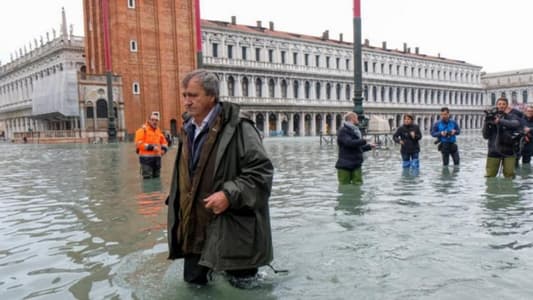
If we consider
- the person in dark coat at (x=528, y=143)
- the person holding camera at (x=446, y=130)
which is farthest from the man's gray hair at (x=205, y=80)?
the person in dark coat at (x=528, y=143)

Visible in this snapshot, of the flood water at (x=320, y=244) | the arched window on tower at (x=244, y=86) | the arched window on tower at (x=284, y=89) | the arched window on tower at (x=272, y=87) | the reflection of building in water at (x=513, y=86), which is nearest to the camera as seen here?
the flood water at (x=320, y=244)

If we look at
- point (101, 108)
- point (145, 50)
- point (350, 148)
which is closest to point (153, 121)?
point (350, 148)

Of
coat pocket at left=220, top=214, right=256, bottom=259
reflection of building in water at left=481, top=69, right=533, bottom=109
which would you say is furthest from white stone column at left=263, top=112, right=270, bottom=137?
coat pocket at left=220, top=214, right=256, bottom=259

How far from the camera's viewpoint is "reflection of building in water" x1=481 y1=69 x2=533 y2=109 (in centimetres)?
8612

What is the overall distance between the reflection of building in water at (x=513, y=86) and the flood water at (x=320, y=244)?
89.2 metres

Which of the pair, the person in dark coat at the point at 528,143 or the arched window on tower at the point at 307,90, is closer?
the person in dark coat at the point at 528,143

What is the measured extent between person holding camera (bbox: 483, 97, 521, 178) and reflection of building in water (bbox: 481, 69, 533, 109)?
285 ft

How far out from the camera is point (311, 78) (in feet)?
207

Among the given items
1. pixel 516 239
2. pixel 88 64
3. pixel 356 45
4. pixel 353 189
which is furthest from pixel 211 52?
pixel 516 239

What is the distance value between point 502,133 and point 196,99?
694 centimetres

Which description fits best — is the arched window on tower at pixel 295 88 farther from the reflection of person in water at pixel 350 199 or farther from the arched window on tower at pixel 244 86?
the reflection of person in water at pixel 350 199

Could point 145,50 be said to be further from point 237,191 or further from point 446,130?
point 237,191

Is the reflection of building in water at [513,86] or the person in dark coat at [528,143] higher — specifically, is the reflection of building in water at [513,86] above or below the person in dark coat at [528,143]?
above

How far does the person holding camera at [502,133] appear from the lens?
8.02 metres
